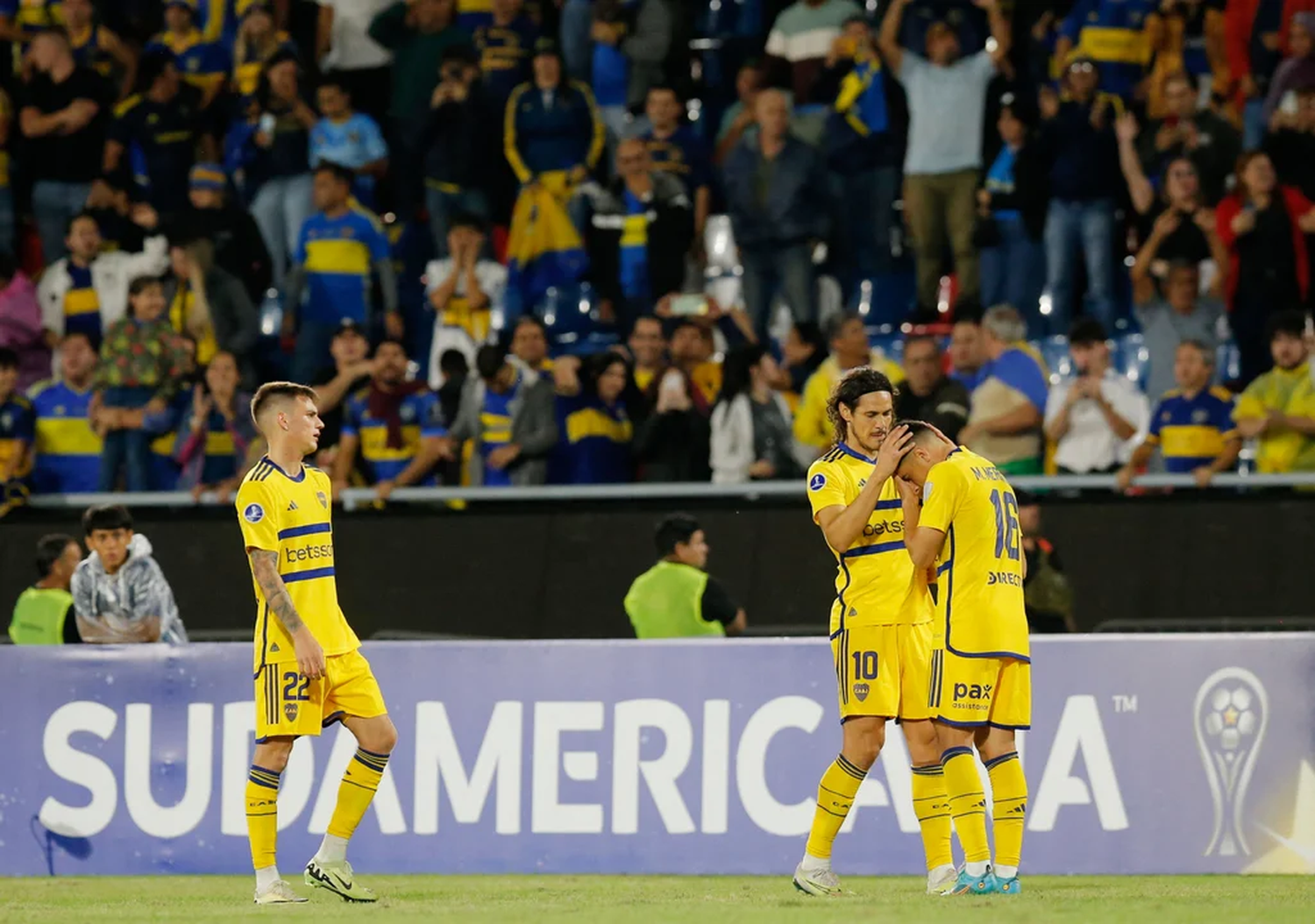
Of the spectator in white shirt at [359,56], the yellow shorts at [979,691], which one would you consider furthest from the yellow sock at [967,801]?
the spectator in white shirt at [359,56]

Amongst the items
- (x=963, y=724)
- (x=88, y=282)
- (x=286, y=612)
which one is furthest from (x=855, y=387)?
(x=88, y=282)

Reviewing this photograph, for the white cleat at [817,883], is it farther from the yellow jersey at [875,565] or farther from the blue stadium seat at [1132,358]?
the blue stadium seat at [1132,358]

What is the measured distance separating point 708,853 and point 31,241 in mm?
9723

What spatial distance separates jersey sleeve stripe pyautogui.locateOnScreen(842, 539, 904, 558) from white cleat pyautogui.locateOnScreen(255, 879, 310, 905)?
2.68m

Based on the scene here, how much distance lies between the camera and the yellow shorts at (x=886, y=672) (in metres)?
8.72

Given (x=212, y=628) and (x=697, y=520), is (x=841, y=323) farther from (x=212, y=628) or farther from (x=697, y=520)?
(x=212, y=628)

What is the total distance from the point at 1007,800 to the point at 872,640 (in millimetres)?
851

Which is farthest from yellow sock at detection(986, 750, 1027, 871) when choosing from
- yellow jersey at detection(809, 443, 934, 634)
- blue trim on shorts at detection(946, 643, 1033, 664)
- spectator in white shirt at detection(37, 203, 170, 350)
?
spectator in white shirt at detection(37, 203, 170, 350)

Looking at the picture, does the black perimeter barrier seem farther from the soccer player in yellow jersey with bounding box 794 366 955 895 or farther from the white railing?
the soccer player in yellow jersey with bounding box 794 366 955 895

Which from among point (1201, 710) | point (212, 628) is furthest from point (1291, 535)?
point (212, 628)

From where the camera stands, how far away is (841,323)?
14039 mm

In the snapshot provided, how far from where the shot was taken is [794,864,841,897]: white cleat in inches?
350

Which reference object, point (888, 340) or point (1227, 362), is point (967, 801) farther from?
point (888, 340)

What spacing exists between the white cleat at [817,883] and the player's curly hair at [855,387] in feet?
6.06
